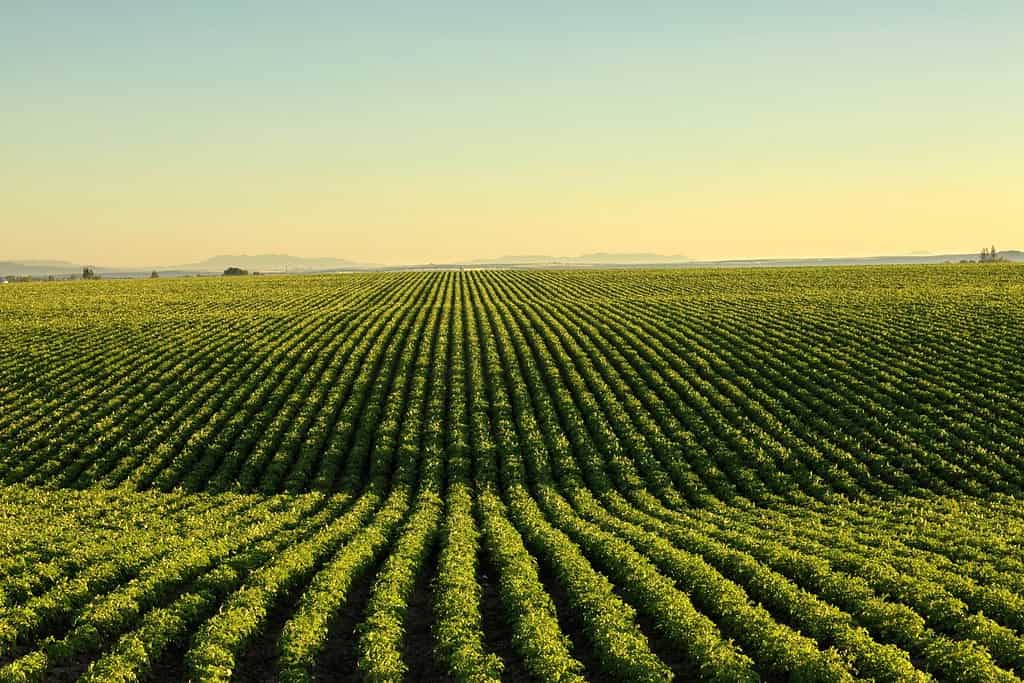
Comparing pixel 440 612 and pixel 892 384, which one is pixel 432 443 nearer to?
pixel 440 612

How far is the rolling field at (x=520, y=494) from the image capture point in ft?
39.7

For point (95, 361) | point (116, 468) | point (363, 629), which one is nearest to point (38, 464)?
point (116, 468)

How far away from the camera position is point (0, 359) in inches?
1619

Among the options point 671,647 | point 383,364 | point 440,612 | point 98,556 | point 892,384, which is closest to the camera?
point 671,647

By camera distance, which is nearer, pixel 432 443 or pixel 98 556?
pixel 98 556

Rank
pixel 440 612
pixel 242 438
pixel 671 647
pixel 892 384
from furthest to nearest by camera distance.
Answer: pixel 892 384
pixel 242 438
pixel 440 612
pixel 671 647

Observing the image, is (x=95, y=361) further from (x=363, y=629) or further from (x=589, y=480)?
(x=363, y=629)

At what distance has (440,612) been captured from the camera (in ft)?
44.0

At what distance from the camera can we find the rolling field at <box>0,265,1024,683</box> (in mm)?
12109

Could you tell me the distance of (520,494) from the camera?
→ 23625mm

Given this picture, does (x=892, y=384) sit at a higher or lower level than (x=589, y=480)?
higher

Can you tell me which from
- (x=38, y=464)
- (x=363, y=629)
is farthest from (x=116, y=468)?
(x=363, y=629)

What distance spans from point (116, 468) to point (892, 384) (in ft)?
105

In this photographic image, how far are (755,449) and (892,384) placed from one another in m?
10.1
